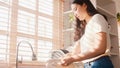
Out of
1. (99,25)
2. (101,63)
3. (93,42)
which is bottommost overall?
(101,63)

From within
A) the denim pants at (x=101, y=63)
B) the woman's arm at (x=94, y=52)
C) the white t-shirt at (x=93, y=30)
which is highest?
the white t-shirt at (x=93, y=30)

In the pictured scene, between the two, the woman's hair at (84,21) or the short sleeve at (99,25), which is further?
the woman's hair at (84,21)

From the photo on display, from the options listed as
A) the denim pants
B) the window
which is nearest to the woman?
the denim pants

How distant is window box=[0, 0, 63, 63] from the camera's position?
95.9 inches

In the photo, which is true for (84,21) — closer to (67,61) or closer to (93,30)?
(93,30)

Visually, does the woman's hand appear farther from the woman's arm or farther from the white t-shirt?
the white t-shirt

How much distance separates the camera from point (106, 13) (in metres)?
2.85

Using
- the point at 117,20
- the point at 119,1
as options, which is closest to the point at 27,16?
the point at 117,20

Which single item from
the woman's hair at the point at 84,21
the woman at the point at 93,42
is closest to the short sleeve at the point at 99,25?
the woman at the point at 93,42

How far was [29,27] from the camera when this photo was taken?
2791mm

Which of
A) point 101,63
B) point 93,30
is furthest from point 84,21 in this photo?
point 101,63

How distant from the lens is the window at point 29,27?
7.99 feet

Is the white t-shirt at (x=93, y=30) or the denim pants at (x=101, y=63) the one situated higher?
the white t-shirt at (x=93, y=30)

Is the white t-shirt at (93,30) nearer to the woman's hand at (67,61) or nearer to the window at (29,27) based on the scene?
the woman's hand at (67,61)
